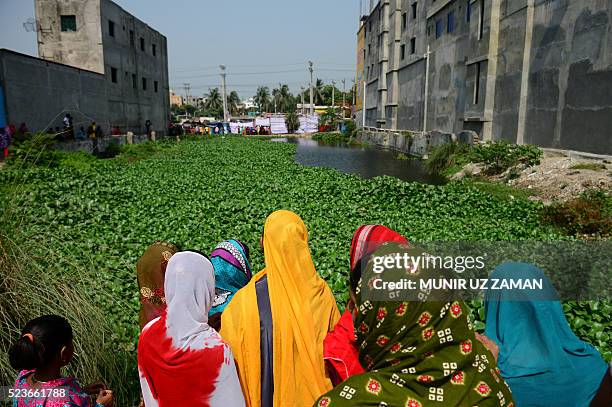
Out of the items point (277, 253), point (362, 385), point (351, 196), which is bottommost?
point (351, 196)

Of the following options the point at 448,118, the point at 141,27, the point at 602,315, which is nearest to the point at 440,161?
the point at 448,118

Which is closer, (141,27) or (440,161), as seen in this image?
(440,161)

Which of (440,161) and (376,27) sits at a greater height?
(376,27)

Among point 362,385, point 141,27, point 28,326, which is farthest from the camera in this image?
point 141,27

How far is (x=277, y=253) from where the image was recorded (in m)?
2.43

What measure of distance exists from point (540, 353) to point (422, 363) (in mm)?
939

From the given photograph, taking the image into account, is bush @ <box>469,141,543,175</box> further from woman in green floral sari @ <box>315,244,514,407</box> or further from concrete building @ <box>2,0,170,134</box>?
woman in green floral sari @ <box>315,244,514,407</box>

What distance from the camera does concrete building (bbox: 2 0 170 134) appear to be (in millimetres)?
18453

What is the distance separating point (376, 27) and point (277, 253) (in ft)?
135

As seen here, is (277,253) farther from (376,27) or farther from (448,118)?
(376,27)

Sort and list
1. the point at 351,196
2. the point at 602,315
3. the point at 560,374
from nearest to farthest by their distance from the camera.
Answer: the point at 560,374 < the point at 602,315 < the point at 351,196

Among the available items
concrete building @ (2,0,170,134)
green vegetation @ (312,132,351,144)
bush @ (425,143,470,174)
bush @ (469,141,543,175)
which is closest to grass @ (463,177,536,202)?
bush @ (469,141,543,175)

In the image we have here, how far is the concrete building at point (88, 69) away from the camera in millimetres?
18453

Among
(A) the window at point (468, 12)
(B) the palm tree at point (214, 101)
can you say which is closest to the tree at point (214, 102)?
(B) the palm tree at point (214, 101)
